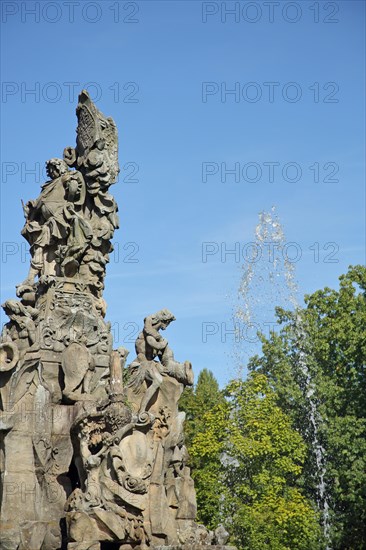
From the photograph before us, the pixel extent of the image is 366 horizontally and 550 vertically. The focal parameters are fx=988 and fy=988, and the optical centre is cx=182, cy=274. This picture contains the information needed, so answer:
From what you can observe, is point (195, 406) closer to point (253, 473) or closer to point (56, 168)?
point (253, 473)

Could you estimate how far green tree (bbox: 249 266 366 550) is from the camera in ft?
125

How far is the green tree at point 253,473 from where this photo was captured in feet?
113

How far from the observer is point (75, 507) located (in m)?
16.0

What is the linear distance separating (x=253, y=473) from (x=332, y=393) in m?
5.12

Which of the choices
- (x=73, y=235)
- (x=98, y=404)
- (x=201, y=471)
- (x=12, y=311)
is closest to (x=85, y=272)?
(x=73, y=235)

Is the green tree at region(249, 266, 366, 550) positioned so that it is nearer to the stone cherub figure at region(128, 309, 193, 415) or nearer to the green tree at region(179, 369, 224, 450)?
the green tree at region(179, 369, 224, 450)

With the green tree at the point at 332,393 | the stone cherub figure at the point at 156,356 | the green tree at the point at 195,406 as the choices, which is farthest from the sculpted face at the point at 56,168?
the green tree at the point at 195,406

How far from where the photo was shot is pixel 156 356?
1930 cm

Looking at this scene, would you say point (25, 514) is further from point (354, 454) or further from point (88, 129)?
point (354, 454)

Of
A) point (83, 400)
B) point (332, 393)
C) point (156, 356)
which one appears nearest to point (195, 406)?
point (332, 393)

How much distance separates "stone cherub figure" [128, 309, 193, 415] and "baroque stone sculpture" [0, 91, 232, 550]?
2cm

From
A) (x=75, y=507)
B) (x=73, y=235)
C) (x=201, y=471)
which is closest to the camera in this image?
(x=75, y=507)

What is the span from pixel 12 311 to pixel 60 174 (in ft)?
11.2

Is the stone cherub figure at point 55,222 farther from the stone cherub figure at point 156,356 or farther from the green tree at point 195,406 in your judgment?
the green tree at point 195,406
